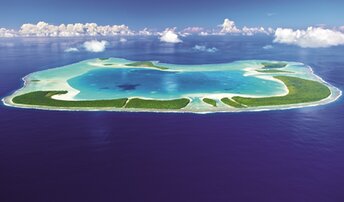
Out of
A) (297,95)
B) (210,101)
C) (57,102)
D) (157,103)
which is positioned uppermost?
(297,95)

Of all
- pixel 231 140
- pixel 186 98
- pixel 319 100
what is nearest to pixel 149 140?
pixel 231 140

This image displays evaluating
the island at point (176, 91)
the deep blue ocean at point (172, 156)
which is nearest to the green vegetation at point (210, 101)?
the island at point (176, 91)

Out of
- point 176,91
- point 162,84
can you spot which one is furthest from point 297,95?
point 162,84

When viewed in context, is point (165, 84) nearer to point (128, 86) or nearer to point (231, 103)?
point (128, 86)

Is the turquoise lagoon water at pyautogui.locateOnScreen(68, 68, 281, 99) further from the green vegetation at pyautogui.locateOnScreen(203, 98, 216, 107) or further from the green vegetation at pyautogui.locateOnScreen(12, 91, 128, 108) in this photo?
the green vegetation at pyautogui.locateOnScreen(203, 98, 216, 107)

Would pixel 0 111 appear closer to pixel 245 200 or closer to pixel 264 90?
pixel 245 200

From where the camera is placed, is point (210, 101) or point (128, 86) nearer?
point (210, 101)
